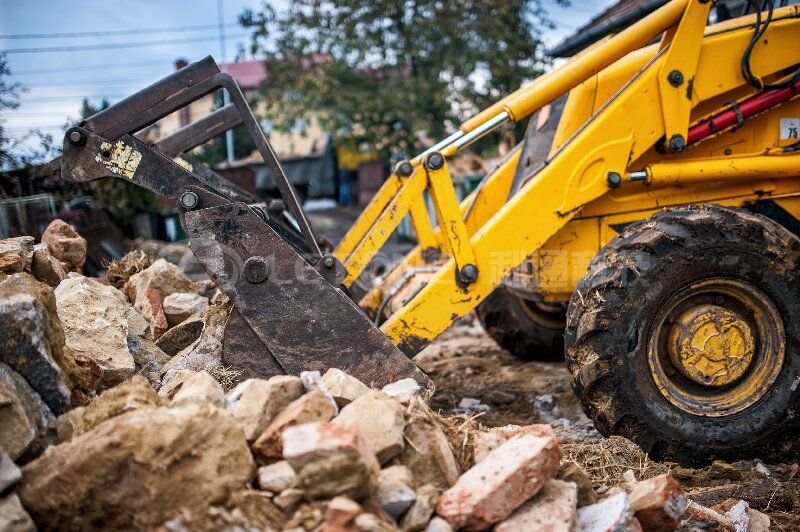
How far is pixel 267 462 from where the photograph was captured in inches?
99.0

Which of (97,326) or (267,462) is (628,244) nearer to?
(267,462)

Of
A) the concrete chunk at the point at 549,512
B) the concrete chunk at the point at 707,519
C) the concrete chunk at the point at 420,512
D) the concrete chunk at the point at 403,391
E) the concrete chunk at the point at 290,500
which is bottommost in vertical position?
the concrete chunk at the point at 707,519

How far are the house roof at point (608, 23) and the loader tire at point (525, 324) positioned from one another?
4545mm

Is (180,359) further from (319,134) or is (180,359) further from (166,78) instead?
(319,134)

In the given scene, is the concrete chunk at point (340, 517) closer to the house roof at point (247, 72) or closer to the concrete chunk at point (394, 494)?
the concrete chunk at point (394, 494)

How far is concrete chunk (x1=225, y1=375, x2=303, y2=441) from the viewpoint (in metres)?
2.57

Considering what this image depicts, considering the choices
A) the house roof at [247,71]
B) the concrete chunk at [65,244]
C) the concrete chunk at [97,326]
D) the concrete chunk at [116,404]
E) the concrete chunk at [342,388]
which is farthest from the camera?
the house roof at [247,71]

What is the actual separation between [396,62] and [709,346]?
13.6m

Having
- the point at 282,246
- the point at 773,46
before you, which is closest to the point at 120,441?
the point at 282,246

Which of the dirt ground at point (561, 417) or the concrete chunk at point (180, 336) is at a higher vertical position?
the concrete chunk at point (180, 336)

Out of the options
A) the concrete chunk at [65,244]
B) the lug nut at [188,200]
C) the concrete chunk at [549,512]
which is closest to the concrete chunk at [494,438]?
the concrete chunk at [549,512]

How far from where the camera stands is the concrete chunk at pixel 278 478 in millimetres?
2283

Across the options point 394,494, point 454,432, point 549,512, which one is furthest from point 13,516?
point 549,512

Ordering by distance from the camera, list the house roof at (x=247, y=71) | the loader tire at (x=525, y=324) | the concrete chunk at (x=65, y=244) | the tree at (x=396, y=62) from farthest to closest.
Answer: the house roof at (x=247, y=71) → the tree at (x=396, y=62) → the loader tire at (x=525, y=324) → the concrete chunk at (x=65, y=244)
